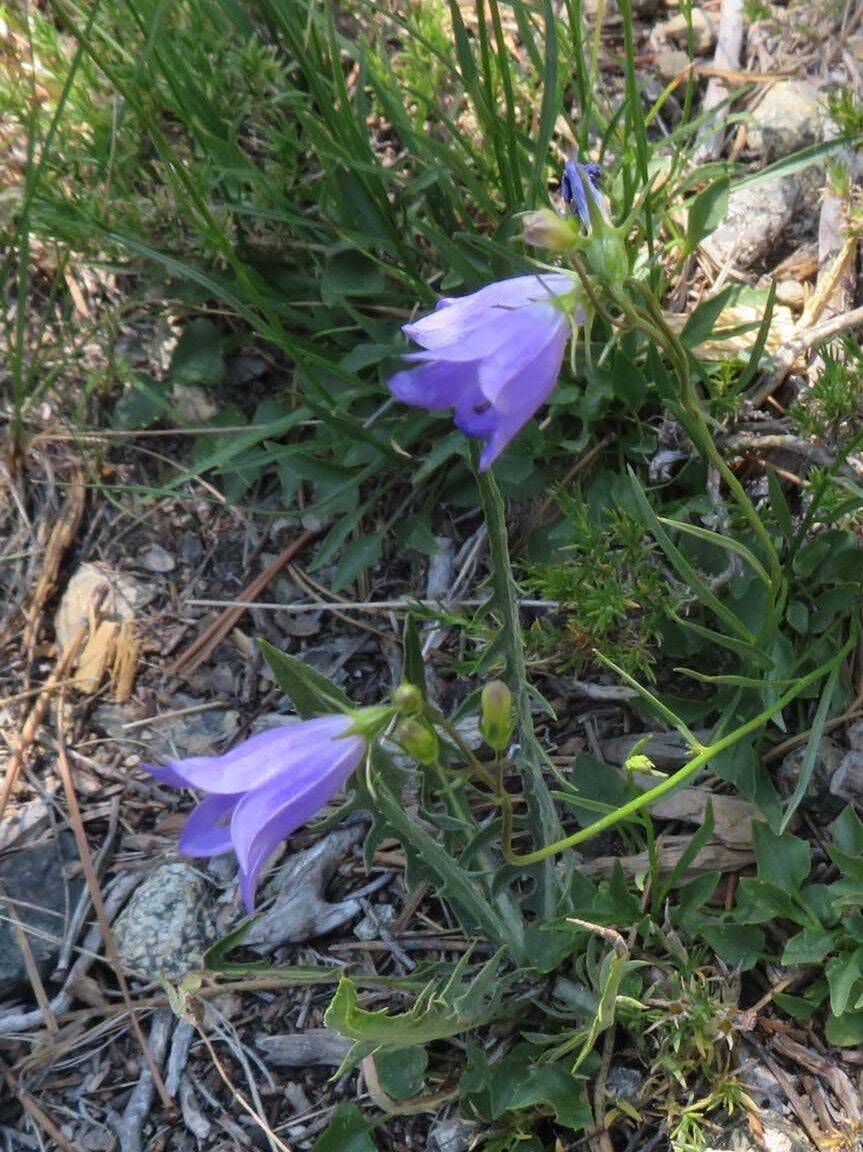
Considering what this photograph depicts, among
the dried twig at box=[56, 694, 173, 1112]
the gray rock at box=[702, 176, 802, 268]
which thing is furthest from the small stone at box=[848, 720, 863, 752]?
the dried twig at box=[56, 694, 173, 1112]

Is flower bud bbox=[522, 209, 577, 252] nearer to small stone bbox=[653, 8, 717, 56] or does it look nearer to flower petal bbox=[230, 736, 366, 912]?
flower petal bbox=[230, 736, 366, 912]

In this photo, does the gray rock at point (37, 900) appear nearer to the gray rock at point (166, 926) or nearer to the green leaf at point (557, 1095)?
the gray rock at point (166, 926)

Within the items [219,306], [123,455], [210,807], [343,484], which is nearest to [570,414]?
[343,484]

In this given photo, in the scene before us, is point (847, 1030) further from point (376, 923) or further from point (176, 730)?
point (176, 730)

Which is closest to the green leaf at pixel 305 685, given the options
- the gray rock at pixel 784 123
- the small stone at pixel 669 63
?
the gray rock at pixel 784 123

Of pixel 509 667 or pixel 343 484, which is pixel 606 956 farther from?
pixel 343 484
